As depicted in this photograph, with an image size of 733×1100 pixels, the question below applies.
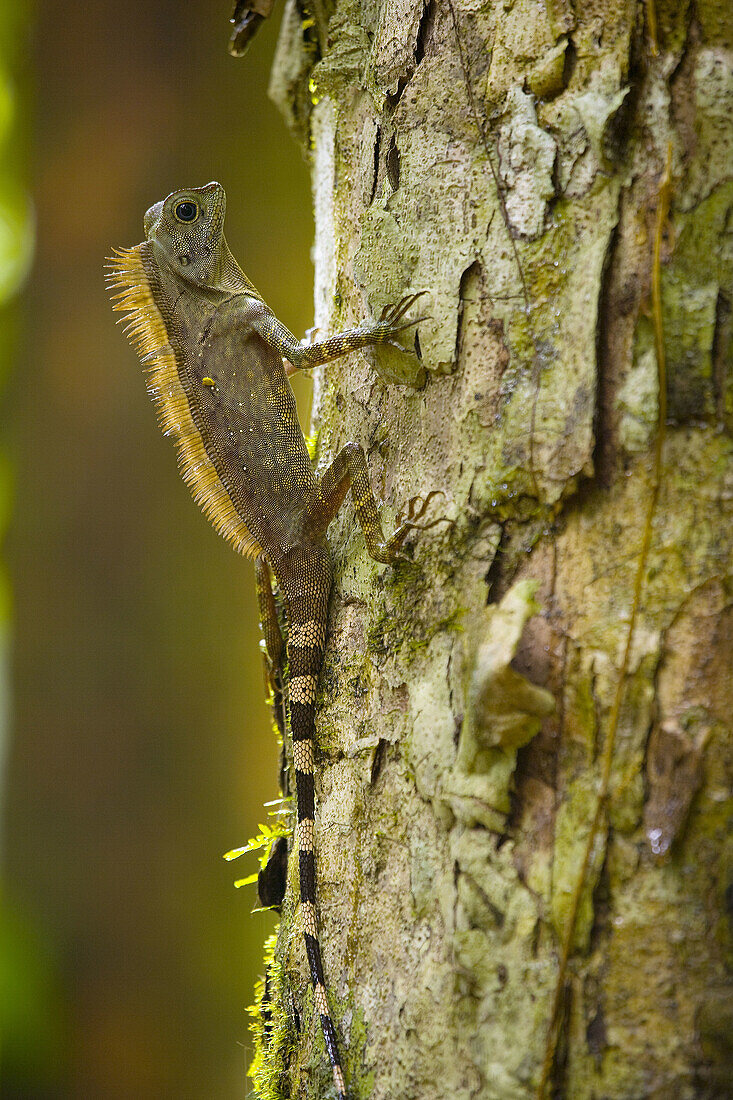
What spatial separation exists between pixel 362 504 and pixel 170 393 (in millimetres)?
874

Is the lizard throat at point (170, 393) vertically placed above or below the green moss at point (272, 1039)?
above

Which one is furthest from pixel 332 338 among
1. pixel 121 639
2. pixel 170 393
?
pixel 121 639

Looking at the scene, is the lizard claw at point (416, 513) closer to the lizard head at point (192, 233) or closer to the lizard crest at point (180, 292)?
the lizard crest at point (180, 292)

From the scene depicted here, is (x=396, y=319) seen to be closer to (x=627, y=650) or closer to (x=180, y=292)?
(x=627, y=650)

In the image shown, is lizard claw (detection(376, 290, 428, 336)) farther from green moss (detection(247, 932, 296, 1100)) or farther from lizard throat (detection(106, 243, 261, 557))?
green moss (detection(247, 932, 296, 1100))

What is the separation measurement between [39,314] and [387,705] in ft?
10.8

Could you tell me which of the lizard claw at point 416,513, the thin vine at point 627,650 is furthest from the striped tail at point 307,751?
the thin vine at point 627,650

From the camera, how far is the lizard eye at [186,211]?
241cm

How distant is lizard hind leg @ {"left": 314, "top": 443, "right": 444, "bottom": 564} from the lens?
1445 millimetres

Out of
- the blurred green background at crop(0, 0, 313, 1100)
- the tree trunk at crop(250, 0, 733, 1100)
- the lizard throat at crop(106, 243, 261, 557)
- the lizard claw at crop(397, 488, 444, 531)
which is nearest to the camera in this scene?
the tree trunk at crop(250, 0, 733, 1100)

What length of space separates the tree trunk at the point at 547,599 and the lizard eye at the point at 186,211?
1049mm

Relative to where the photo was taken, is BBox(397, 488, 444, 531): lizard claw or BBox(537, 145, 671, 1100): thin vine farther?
→ BBox(397, 488, 444, 531): lizard claw

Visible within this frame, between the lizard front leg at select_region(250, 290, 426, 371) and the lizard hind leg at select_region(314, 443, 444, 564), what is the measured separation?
20 cm

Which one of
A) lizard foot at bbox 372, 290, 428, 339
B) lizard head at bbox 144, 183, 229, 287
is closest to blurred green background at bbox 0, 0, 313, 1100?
lizard head at bbox 144, 183, 229, 287
